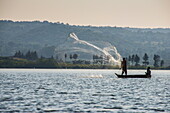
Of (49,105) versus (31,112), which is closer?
(31,112)

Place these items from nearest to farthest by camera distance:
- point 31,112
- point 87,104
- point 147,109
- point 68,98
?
point 31,112, point 147,109, point 87,104, point 68,98

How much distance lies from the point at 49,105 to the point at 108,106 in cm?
700

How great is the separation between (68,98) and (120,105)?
10784 mm

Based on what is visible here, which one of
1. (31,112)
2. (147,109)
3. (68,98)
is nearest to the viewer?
(31,112)

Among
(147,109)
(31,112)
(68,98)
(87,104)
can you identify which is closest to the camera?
(31,112)

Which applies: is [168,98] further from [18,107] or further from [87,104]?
[18,107]

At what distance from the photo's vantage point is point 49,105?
60.5m

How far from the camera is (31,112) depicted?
5384cm

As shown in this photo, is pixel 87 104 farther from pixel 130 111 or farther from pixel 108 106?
pixel 130 111

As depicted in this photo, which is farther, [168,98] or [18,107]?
[168,98]

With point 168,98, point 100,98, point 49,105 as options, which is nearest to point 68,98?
point 100,98

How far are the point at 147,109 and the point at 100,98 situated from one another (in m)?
13.4

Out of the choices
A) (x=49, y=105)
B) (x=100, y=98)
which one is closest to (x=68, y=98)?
(x=100, y=98)

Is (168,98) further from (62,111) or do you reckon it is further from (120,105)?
(62,111)
